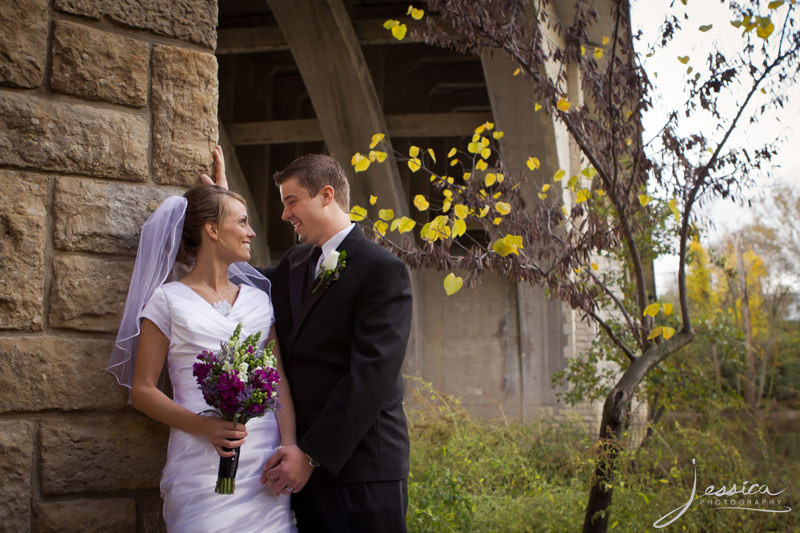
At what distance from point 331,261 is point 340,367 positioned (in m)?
0.35

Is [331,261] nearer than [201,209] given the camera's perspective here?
No

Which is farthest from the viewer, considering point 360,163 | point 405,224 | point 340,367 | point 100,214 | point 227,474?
point 360,163

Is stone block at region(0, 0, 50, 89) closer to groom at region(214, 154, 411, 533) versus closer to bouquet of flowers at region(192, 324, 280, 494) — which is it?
groom at region(214, 154, 411, 533)

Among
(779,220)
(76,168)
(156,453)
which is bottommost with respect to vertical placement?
(156,453)

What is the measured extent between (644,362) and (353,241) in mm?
2665

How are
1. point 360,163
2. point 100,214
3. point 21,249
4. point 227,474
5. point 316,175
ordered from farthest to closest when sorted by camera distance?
1. point 360,163
2. point 316,175
3. point 100,214
4. point 21,249
5. point 227,474

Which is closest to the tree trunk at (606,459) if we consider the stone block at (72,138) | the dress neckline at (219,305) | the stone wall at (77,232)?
the dress neckline at (219,305)

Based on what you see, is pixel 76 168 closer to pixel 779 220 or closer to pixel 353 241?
pixel 353 241

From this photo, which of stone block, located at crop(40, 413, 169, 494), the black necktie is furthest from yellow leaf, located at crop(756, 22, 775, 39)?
stone block, located at crop(40, 413, 169, 494)

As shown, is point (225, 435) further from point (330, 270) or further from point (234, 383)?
point (330, 270)

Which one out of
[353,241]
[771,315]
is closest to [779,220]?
[771,315]

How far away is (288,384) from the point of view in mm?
2352

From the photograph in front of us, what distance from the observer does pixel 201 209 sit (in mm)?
2273

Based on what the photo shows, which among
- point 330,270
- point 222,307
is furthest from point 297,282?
point 222,307
